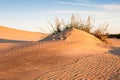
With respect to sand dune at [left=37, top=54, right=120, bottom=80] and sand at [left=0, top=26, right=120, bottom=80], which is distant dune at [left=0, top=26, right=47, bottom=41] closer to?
sand at [left=0, top=26, right=120, bottom=80]

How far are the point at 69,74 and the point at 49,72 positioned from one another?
671mm

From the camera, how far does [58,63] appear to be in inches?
482

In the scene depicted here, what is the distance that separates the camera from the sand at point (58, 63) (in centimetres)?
1021

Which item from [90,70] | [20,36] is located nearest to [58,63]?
[90,70]

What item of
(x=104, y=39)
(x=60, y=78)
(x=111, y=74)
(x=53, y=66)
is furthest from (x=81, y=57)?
(x=104, y=39)

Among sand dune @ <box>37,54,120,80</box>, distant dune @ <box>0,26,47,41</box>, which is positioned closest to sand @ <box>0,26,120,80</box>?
sand dune @ <box>37,54,120,80</box>

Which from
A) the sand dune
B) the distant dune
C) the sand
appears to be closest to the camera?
the sand dune

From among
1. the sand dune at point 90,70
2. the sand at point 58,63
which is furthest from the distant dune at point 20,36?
the sand dune at point 90,70

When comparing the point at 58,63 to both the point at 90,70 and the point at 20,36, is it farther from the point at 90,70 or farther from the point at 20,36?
the point at 20,36

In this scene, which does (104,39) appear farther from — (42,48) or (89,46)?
(42,48)

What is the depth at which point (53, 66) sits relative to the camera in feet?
38.4

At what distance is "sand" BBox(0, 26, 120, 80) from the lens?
1021cm

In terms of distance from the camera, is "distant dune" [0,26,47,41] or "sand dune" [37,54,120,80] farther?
"distant dune" [0,26,47,41]

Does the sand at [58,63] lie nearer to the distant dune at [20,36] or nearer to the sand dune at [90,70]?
the sand dune at [90,70]
